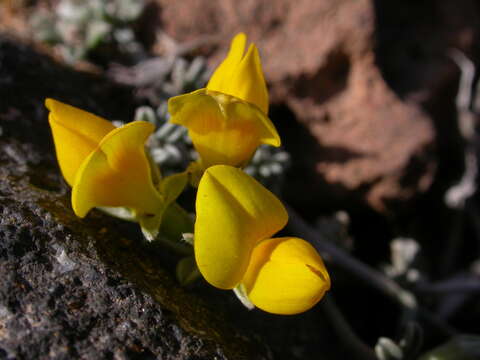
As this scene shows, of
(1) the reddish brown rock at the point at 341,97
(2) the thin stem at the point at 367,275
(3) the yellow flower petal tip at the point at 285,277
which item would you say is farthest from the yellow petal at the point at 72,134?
(1) the reddish brown rock at the point at 341,97

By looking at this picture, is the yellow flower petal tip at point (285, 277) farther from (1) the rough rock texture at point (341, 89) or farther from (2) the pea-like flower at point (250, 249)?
(1) the rough rock texture at point (341, 89)

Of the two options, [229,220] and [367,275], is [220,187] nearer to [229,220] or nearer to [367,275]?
[229,220]

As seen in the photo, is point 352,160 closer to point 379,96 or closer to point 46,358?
point 379,96

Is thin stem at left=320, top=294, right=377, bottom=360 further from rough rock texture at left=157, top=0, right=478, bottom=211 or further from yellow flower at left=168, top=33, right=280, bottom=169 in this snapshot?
yellow flower at left=168, top=33, right=280, bottom=169

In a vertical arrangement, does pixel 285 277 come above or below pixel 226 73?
below

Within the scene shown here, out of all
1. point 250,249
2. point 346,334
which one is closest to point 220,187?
point 250,249

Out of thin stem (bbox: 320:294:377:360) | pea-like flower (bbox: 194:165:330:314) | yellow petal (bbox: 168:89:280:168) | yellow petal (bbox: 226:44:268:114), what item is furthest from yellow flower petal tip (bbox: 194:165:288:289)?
thin stem (bbox: 320:294:377:360)
